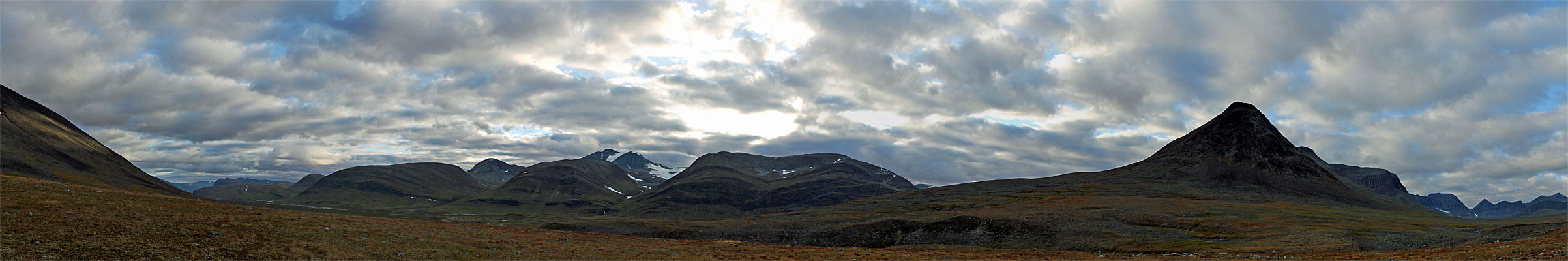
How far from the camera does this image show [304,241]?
144 ft

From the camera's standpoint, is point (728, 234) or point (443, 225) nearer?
point (443, 225)

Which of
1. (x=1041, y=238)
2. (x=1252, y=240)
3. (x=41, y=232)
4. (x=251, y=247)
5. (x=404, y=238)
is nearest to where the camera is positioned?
(x=41, y=232)

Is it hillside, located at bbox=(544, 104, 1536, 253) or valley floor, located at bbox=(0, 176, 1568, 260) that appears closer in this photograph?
valley floor, located at bbox=(0, 176, 1568, 260)

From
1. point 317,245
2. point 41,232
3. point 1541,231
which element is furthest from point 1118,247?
point 41,232

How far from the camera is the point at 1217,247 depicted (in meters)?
82.0

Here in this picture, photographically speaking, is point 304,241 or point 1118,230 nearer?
point 304,241

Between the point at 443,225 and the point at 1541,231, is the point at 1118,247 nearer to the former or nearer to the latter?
the point at 1541,231

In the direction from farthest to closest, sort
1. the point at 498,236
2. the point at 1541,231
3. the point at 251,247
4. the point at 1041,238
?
the point at 1041,238 < the point at 1541,231 < the point at 498,236 < the point at 251,247

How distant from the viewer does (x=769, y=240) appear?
126125mm

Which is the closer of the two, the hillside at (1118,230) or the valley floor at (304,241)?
the valley floor at (304,241)

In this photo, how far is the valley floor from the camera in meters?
36.5

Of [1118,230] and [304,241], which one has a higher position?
[1118,230]

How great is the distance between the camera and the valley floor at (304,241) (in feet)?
120

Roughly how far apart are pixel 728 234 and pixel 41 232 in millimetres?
99511
